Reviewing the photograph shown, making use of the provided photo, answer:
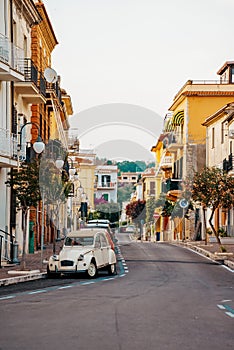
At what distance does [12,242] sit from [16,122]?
5.80m

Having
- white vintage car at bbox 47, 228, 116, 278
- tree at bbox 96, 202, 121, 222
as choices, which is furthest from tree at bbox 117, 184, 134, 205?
white vintage car at bbox 47, 228, 116, 278

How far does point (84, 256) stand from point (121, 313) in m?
11.2

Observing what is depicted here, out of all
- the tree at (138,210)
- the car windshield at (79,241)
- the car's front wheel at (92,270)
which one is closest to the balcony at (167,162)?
the tree at (138,210)

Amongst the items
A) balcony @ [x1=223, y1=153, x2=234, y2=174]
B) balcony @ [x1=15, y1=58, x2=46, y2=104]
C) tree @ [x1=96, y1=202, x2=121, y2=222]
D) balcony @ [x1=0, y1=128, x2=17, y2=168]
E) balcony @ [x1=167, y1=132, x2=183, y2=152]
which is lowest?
tree @ [x1=96, y1=202, x2=121, y2=222]

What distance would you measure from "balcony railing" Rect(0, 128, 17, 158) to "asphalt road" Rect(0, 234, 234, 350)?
6.36 m

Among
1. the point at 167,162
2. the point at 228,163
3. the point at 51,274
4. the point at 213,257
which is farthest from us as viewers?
the point at 167,162

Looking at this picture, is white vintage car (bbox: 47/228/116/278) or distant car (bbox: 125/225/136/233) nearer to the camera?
white vintage car (bbox: 47/228/116/278)

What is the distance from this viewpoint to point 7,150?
28703 millimetres

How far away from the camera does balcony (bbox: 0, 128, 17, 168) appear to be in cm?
2822

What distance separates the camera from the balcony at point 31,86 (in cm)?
3312

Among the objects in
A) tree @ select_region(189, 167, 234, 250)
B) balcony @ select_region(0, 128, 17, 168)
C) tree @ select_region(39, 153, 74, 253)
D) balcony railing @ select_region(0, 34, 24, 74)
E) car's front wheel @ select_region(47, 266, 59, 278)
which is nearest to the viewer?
car's front wheel @ select_region(47, 266, 59, 278)

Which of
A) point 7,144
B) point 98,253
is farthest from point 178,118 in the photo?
point 98,253

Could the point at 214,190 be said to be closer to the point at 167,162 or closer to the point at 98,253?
the point at 98,253

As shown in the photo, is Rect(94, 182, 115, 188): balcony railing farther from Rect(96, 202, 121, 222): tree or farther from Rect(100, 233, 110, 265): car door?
Rect(100, 233, 110, 265): car door
